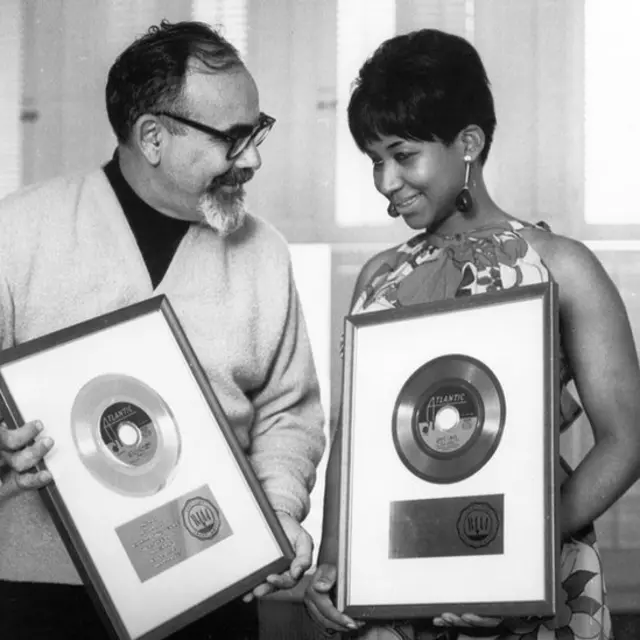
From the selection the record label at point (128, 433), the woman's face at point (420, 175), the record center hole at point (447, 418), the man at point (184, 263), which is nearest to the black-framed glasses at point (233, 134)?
the man at point (184, 263)

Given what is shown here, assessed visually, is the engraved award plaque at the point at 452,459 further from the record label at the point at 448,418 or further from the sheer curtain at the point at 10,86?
the sheer curtain at the point at 10,86

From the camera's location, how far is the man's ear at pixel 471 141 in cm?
167

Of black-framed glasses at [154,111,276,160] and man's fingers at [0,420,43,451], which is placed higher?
black-framed glasses at [154,111,276,160]

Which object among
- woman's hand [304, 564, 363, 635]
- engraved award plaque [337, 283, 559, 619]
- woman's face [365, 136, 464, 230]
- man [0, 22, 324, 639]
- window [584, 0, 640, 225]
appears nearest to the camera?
engraved award plaque [337, 283, 559, 619]

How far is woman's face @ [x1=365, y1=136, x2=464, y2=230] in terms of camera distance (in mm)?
1649

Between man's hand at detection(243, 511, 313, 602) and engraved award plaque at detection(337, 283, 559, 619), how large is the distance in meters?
0.11

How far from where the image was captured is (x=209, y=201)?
1838 mm

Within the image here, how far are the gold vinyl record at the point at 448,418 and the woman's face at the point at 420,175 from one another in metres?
0.26

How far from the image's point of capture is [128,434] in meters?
1.62

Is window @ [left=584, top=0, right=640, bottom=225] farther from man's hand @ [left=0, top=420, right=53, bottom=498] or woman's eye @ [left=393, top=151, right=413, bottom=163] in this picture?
man's hand @ [left=0, top=420, right=53, bottom=498]

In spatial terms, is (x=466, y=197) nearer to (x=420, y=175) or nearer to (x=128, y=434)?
(x=420, y=175)

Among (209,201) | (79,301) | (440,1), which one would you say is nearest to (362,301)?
(209,201)

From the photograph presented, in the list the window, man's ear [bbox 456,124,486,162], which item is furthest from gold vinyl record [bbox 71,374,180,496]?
the window

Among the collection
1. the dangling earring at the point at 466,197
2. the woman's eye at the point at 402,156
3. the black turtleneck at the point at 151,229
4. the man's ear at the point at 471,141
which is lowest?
the black turtleneck at the point at 151,229
